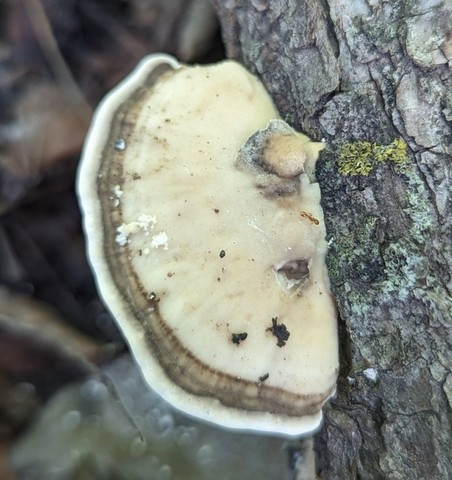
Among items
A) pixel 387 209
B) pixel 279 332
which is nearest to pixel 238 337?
pixel 279 332

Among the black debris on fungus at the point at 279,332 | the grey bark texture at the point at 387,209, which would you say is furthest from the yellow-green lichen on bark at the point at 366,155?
the black debris on fungus at the point at 279,332

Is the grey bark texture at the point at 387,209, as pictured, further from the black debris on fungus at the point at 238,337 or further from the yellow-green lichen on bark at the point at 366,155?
the black debris on fungus at the point at 238,337

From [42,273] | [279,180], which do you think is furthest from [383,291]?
[42,273]

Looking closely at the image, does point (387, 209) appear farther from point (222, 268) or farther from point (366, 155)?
point (222, 268)

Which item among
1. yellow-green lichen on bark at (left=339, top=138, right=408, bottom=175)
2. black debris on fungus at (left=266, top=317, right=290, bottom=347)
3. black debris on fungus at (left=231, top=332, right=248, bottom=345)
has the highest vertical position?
yellow-green lichen on bark at (left=339, top=138, right=408, bottom=175)

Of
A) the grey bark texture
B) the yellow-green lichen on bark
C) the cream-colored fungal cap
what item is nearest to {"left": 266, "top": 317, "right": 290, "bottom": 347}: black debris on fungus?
the cream-colored fungal cap

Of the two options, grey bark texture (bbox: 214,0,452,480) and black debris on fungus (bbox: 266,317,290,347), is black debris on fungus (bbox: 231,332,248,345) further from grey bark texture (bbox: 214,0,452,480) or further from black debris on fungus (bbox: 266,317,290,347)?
grey bark texture (bbox: 214,0,452,480)

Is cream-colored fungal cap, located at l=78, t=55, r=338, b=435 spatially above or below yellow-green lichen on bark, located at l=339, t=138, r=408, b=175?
below
